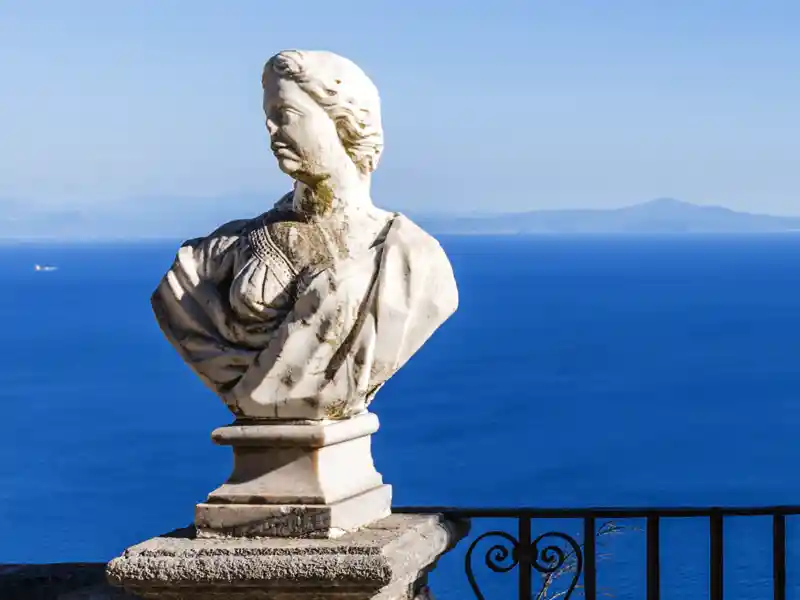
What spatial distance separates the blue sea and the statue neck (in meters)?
1.66

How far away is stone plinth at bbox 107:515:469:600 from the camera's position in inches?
198

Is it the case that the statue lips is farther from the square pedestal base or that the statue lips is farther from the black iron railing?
the black iron railing

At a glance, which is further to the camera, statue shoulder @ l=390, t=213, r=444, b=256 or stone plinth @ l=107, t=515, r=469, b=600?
statue shoulder @ l=390, t=213, r=444, b=256

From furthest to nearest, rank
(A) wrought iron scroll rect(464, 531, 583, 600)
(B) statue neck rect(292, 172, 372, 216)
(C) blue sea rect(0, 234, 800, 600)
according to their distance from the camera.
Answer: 1. (C) blue sea rect(0, 234, 800, 600)
2. (A) wrought iron scroll rect(464, 531, 583, 600)
3. (B) statue neck rect(292, 172, 372, 216)

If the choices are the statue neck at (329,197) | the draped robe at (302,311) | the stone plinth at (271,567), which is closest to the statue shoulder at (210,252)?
the draped robe at (302,311)

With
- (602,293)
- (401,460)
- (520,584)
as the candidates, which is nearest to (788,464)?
(401,460)

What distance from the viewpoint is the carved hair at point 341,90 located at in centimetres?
541

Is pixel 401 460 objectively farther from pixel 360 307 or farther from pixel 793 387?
pixel 360 307

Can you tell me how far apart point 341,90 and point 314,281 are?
60 centimetres

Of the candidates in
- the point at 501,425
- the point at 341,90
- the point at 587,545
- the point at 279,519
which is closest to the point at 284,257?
the point at 341,90

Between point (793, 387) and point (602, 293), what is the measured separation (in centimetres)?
4549

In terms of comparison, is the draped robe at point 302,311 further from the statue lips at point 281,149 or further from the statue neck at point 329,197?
the statue lips at point 281,149

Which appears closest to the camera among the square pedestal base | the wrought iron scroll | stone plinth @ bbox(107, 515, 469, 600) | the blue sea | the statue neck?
stone plinth @ bbox(107, 515, 469, 600)


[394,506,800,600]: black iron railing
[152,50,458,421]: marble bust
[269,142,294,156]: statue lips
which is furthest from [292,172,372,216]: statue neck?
[394,506,800,600]: black iron railing
